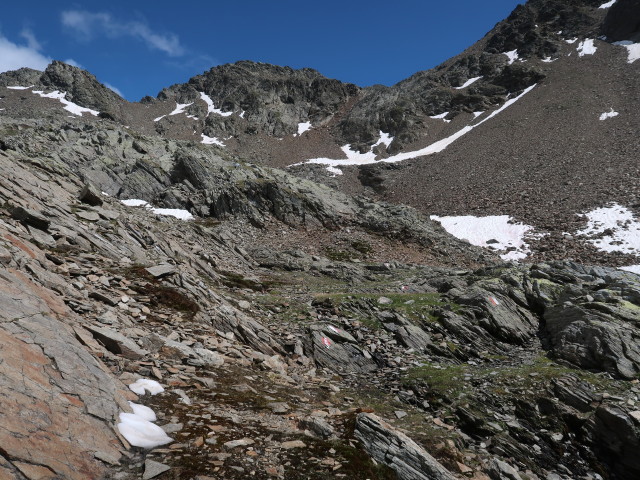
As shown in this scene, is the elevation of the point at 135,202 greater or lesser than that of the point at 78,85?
lesser

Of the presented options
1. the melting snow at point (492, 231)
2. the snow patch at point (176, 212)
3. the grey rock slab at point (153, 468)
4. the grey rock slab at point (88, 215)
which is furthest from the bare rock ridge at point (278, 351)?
the melting snow at point (492, 231)

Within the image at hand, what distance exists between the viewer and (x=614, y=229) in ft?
169

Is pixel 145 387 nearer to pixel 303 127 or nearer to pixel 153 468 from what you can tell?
pixel 153 468

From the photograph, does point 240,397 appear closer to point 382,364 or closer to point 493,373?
point 382,364

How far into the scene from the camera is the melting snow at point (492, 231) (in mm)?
53469

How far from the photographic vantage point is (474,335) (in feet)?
62.6

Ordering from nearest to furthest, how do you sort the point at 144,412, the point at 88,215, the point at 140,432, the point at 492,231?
the point at 140,432 → the point at 144,412 → the point at 88,215 → the point at 492,231

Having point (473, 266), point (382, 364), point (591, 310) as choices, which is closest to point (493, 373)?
point (382, 364)

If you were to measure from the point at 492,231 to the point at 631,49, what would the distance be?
100630mm

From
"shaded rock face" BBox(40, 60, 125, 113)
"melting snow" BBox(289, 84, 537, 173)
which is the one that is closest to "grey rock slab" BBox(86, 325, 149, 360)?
"melting snow" BBox(289, 84, 537, 173)

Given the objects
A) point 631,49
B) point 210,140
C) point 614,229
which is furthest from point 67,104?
point 631,49

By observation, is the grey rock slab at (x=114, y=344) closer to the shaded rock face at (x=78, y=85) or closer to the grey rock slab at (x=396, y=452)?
the grey rock slab at (x=396, y=452)

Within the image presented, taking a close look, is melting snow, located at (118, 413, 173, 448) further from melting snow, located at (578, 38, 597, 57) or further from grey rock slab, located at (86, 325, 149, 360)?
melting snow, located at (578, 38, 597, 57)

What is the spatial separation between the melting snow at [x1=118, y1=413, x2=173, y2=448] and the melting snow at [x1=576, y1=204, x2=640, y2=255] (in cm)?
5883
